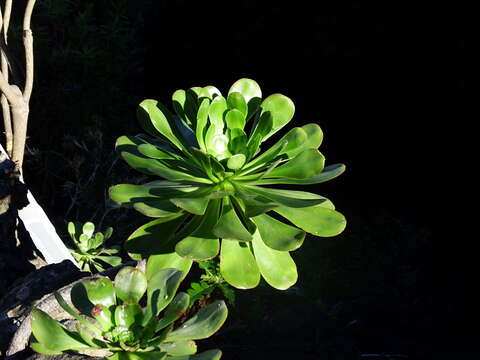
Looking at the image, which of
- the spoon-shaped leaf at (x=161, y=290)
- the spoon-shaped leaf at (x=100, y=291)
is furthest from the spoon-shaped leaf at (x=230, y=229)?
the spoon-shaped leaf at (x=100, y=291)

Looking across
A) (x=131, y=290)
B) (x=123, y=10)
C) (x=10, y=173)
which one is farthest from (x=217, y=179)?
(x=123, y=10)

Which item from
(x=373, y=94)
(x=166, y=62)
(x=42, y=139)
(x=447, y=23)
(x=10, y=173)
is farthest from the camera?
(x=166, y=62)

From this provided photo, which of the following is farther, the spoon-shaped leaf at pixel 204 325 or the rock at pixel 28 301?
the rock at pixel 28 301

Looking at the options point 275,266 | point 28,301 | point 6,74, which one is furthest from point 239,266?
point 6,74

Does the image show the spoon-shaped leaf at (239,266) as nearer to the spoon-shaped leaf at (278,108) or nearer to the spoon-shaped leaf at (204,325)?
the spoon-shaped leaf at (204,325)

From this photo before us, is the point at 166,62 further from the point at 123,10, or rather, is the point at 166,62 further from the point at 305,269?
the point at 305,269

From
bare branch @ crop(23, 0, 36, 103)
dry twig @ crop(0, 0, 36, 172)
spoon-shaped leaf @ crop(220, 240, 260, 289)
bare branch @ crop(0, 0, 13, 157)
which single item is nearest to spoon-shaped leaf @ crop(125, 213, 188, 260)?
spoon-shaped leaf @ crop(220, 240, 260, 289)

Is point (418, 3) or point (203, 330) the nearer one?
point (203, 330)
